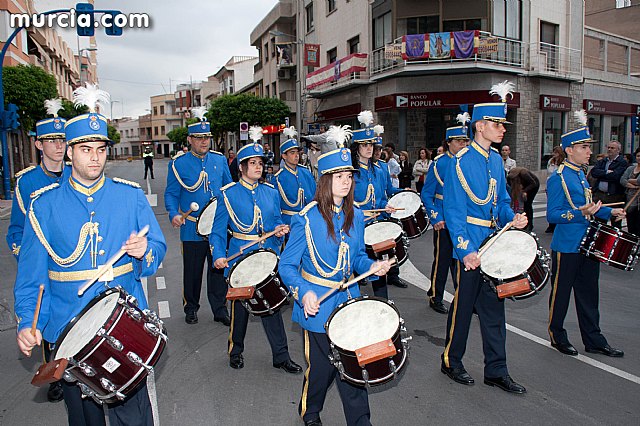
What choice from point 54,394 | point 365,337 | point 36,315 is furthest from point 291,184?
point 36,315

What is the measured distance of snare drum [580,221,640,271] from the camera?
17.8ft

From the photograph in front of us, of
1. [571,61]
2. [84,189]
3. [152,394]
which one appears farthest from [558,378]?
[571,61]

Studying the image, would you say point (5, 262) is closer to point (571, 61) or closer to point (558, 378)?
point (558, 378)

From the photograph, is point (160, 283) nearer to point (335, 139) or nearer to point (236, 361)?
point (236, 361)

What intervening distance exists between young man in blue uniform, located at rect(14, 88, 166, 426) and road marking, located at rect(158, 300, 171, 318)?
12.7 feet

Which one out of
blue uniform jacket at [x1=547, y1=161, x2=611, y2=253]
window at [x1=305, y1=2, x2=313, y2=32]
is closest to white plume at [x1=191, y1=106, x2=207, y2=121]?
blue uniform jacket at [x1=547, y1=161, x2=611, y2=253]

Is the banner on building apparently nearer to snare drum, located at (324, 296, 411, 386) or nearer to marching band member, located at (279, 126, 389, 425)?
marching band member, located at (279, 126, 389, 425)

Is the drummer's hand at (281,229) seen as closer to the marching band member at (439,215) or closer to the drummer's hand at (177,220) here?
the drummer's hand at (177,220)

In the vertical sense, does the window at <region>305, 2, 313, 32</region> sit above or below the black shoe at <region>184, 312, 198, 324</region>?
above

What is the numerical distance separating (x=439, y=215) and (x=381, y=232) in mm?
1246

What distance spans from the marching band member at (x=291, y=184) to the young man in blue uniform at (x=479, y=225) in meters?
3.69

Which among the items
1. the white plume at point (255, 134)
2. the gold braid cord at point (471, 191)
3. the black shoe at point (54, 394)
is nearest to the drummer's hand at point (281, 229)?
the white plume at point (255, 134)

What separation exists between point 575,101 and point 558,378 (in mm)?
26581

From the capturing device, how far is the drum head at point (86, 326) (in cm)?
287
